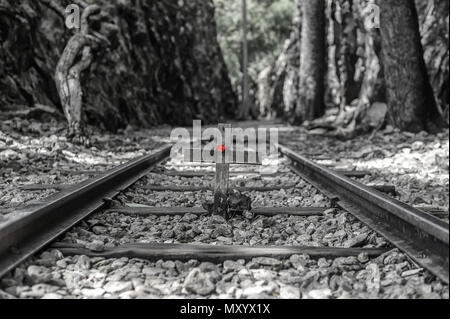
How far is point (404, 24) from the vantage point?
7465 mm

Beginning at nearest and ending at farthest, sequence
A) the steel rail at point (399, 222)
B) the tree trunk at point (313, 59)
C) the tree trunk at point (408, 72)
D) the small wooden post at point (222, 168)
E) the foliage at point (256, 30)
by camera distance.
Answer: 1. the steel rail at point (399, 222)
2. the small wooden post at point (222, 168)
3. the tree trunk at point (408, 72)
4. the tree trunk at point (313, 59)
5. the foliage at point (256, 30)

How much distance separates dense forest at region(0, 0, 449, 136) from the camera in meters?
7.46

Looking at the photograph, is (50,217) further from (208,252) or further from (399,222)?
(399,222)

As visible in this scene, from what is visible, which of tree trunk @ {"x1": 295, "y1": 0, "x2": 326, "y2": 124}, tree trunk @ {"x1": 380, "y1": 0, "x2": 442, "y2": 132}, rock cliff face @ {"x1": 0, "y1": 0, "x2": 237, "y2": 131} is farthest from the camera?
tree trunk @ {"x1": 295, "y1": 0, "x2": 326, "y2": 124}

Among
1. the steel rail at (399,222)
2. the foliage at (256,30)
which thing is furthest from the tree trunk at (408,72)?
the foliage at (256,30)

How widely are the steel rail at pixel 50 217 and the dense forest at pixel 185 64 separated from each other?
11.3 feet

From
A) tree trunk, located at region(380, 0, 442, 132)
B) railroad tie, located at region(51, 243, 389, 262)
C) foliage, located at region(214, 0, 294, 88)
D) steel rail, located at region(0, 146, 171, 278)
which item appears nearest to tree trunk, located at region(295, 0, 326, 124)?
tree trunk, located at region(380, 0, 442, 132)

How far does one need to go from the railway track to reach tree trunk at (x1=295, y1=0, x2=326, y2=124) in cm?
952

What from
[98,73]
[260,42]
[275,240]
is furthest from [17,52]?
[260,42]

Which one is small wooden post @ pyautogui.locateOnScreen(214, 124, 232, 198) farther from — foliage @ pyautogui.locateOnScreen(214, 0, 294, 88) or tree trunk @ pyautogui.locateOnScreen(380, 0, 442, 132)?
foliage @ pyautogui.locateOnScreen(214, 0, 294, 88)

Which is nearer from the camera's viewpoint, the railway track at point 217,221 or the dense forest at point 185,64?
the railway track at point 217,221

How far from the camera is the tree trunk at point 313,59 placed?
1331 cm

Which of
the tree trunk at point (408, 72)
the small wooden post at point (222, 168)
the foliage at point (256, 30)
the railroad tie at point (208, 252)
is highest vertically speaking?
the foliage at point (256, 30)

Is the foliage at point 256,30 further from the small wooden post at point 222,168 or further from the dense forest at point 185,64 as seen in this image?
the small wooden post at point 222,168
